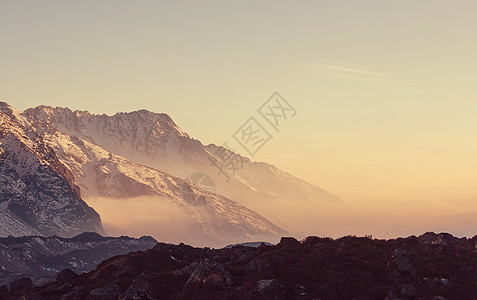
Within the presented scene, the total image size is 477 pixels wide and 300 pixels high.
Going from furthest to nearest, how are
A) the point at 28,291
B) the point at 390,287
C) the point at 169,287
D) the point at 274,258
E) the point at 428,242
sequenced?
1. the point at 428,242
2. the point at 28,291
3. the point at 274,258
4. the point at 169,287
5. the point at 390,287

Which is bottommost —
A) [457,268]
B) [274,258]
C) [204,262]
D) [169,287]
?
[169,287]

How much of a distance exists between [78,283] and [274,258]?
91.5 feet

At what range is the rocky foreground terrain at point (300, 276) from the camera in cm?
7256

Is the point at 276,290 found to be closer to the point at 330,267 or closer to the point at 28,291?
the point at 330,267

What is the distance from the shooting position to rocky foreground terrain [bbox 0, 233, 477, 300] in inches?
2857

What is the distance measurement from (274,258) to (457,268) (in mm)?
23371

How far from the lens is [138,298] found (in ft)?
245

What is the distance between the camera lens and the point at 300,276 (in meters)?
78.2

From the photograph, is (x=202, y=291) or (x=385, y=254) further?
(x=385, y=254)

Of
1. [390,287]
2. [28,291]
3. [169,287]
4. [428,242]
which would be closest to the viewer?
[390,287]

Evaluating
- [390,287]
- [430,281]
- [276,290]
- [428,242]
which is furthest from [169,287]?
[428,242]

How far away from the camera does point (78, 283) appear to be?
291ft

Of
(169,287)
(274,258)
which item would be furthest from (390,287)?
(169,287)

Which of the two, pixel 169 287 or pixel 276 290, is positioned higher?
pixel 276 290
